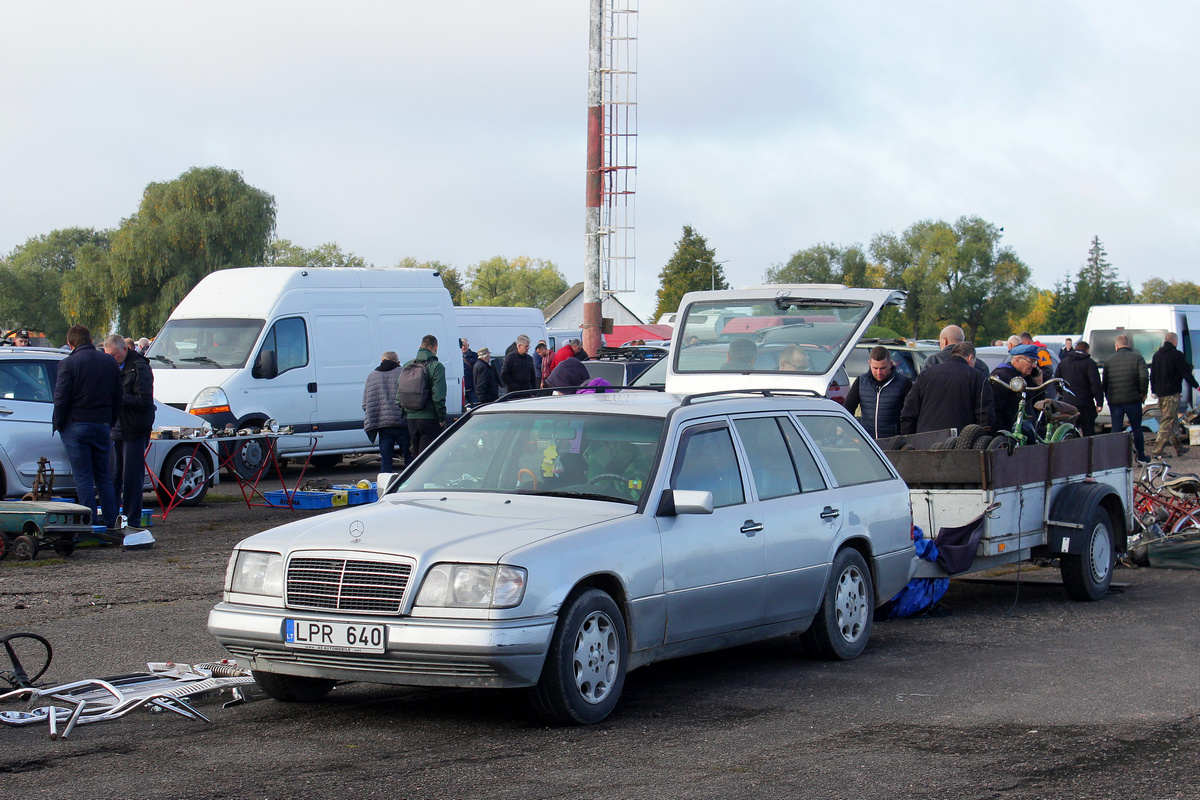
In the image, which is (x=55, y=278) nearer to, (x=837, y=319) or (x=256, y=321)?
(x=256, y=321)

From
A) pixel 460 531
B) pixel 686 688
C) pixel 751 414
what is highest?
pixel 751 414

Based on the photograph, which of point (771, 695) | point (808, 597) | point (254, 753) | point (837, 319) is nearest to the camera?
point (254, 753)

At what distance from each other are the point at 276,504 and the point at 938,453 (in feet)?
27.3

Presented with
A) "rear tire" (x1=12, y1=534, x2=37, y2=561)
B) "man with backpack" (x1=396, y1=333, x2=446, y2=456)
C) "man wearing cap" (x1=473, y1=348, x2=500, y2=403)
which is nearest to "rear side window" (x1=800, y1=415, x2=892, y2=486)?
"rear tire" (x1=12, y1=534, x2=37, y2=561)

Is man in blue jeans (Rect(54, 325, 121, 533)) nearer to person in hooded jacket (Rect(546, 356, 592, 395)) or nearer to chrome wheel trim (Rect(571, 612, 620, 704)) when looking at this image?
person in hooded jacket (Rect(546, 356, 592, 395))

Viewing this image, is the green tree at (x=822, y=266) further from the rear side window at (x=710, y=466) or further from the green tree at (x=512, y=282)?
the rear side window at (x=710, y=466)

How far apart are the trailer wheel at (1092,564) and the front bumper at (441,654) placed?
17.9 feet

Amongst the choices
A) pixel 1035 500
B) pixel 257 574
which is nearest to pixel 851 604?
pixel 1035 500

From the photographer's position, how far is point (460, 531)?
19.3ft

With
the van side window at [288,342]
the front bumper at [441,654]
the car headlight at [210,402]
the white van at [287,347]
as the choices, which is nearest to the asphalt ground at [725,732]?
the front bumper at [441,654]

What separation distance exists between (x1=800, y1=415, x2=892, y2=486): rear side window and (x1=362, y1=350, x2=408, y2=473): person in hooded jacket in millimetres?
8584

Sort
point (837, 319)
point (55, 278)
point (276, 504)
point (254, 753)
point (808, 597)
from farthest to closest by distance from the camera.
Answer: point (55, 278) < point (276, 504) < point (837, 319) < point (808, 597) < point (254, 753)

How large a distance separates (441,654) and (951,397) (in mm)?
6465

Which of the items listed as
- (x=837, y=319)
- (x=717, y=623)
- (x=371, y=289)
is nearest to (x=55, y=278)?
(x=371, y=289)
